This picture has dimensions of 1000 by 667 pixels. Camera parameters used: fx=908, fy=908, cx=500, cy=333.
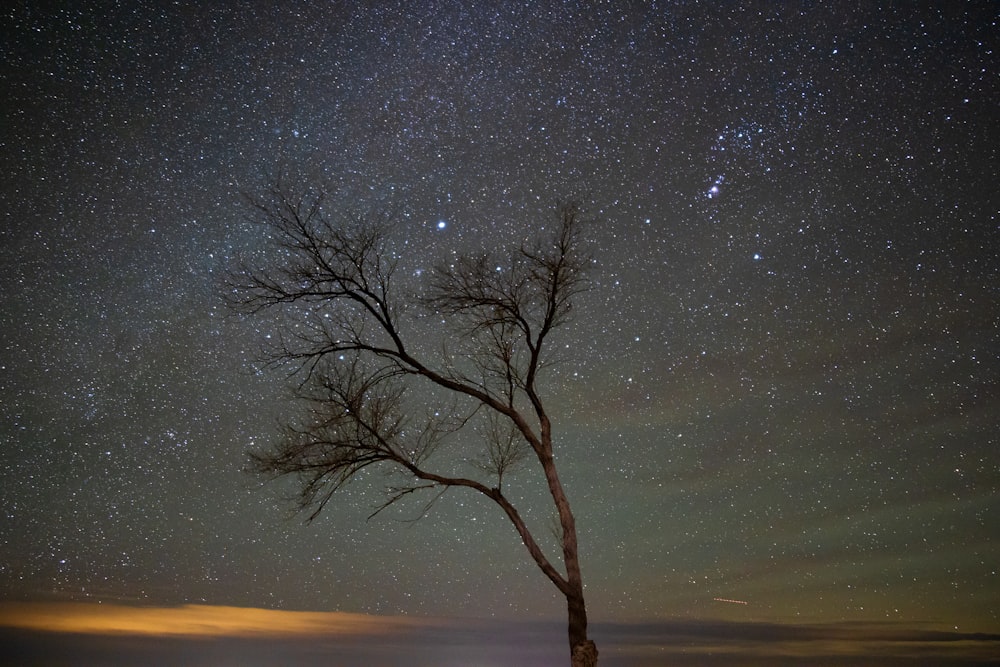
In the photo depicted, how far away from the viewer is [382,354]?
14219 mm

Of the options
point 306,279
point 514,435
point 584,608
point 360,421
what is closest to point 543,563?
point 584,608

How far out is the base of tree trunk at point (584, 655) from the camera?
41.3ft

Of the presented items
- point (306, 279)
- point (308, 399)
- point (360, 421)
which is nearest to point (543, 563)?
point (360, 421)

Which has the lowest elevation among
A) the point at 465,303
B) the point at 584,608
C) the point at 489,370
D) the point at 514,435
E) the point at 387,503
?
the point at 584,608

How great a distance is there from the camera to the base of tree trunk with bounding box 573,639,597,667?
12.6 meters

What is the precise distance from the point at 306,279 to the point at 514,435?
4.17 m

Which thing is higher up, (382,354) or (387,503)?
(382,354)

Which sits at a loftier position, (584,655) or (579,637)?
(579,637)

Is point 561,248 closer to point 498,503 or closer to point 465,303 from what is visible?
point 465,303

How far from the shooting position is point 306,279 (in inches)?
554

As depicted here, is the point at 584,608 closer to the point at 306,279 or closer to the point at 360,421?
the point at 360,421

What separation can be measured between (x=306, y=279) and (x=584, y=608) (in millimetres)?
6456

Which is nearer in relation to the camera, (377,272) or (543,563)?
(543,563)

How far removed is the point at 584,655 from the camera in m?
12.6
